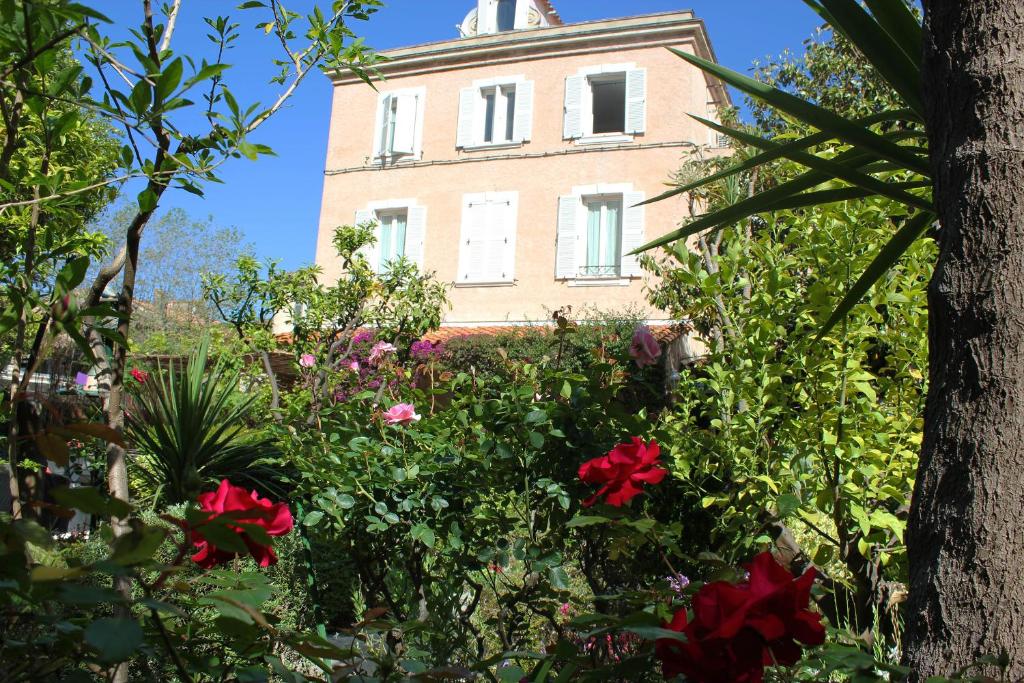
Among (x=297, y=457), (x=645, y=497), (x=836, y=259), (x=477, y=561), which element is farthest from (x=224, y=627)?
(x=836, y=259)

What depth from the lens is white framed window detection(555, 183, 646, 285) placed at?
15.8 meters

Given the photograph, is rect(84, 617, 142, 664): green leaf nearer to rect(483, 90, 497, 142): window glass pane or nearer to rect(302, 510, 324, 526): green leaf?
rect(302, 510, 324, 526): green leaf

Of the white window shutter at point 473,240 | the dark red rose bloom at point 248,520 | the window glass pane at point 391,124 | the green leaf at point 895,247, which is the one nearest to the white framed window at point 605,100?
the white window shutter at point 473,240

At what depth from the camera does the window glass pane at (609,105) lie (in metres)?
17.0

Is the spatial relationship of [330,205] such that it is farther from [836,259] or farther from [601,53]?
[836,259]

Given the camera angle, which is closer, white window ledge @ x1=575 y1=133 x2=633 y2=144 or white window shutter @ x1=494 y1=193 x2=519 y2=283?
white window ledge @ x1=575 y1=133 x2=633 y2=144

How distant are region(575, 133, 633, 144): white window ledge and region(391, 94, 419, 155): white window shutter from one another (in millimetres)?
3464

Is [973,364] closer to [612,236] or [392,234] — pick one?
[612,236]

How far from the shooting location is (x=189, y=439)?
6.30 metres

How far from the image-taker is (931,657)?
1225 millimetres

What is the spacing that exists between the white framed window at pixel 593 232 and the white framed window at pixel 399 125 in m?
3.47

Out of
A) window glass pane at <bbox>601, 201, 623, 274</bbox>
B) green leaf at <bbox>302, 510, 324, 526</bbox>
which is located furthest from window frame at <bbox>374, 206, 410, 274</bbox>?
green leaf at <bbox>302, 510, 324, 526</bbox>

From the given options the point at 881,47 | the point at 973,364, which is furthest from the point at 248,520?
the point at 881,47

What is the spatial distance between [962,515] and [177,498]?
574 cm
